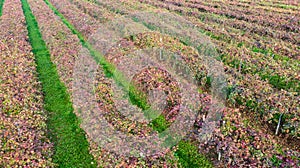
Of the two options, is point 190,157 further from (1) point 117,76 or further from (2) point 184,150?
(1) point 117,76

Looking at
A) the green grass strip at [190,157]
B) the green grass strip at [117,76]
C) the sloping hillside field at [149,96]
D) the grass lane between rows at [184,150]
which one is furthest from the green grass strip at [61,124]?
the green grass strip at [190,157]

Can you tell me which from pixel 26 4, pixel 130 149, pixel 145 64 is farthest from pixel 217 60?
pixel 26 4

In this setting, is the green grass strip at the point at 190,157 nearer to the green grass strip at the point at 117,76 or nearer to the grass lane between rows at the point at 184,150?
the grass lane between rows at the point at 184,150

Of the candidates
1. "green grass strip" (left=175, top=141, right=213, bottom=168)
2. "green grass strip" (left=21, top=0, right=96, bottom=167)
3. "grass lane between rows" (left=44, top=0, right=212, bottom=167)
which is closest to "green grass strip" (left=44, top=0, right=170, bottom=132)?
"grass lane between rows" (left=44, top=0, right=212, bottom=167)

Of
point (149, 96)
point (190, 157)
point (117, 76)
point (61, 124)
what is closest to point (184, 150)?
point (190, 157)

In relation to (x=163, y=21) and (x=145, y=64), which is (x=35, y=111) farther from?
(x=163, y=21)

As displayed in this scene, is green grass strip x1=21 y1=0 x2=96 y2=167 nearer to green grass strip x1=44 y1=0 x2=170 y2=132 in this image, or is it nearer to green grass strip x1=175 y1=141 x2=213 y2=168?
green grass strip x1=44 y1=0 x2=170 y2=132

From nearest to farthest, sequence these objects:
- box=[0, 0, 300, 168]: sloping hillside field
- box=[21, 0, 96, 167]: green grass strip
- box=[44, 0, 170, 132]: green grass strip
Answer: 1. box=[0, 0, 300, 168]: sloping hillside field
2. box=[21, 0, 96, 167]: green grass strip
3. box=[44, 0, 170, 132]: green grass strip
